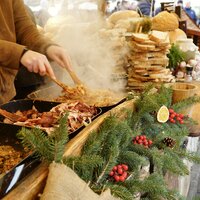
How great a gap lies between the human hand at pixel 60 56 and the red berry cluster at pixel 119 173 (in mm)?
768

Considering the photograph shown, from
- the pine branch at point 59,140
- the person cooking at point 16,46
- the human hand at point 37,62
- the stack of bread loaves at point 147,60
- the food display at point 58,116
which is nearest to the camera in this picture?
the pine branch at point 59,140

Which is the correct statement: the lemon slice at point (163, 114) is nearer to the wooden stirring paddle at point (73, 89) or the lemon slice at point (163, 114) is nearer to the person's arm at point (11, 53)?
the wooden stirring paddle at point (73, 89)

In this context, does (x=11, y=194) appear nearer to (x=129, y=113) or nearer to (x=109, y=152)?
(x=109, y=152)

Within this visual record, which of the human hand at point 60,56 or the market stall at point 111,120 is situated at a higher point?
the human hand at point 60,56

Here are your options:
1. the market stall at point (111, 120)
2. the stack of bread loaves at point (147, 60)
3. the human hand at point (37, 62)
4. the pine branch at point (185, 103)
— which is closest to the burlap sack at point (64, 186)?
the market stall at point (111, 120)

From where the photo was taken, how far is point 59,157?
3.40 feet

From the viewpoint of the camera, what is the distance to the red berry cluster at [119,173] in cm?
126

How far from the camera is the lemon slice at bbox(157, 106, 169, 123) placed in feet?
5.76

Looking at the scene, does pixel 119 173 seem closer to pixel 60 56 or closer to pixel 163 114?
pixel 163 114

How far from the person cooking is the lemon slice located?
1.87ft

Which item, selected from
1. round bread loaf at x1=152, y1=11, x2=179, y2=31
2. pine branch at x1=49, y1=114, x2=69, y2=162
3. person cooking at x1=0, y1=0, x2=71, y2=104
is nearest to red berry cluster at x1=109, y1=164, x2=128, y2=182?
pine branch at x1=49, y1=114, x2=69, y2=162

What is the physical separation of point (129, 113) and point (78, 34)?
121 cm

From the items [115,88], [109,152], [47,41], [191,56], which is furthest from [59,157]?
[191,56]

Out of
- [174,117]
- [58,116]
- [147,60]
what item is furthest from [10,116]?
[147,60]
